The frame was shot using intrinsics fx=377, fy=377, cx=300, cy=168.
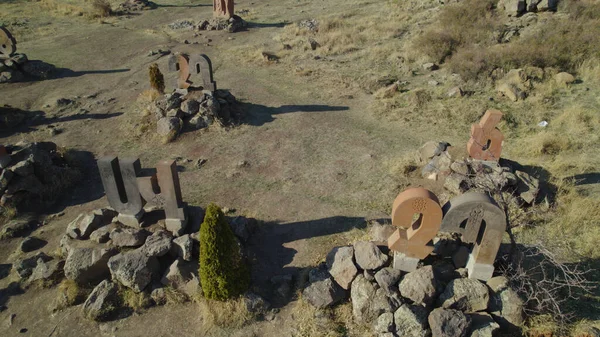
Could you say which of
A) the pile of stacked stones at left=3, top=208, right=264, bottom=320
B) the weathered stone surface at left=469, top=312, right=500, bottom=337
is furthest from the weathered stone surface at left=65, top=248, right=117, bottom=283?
the weathered stone surface at left=469, top=312, right=500, bottom=337

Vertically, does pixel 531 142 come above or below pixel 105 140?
above

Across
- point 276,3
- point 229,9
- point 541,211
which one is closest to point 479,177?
point 541,211

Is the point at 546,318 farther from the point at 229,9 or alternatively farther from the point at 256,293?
the point at 229,9

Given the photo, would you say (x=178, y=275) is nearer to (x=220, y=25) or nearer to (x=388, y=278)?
(x=388, y=278)

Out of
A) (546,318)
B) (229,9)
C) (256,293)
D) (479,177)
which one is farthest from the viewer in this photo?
(229,9)

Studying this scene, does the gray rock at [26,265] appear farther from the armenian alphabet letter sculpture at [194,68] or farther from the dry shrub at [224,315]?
the armenian alphabet letter sculpture at [194,68]

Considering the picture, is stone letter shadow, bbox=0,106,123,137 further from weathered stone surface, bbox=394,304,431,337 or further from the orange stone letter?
weathered stone surface, bbox=394,304,431,337

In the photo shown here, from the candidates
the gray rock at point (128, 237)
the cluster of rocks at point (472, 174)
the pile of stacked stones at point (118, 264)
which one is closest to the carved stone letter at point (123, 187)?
the pile of stacked stones at point (118, 264)
